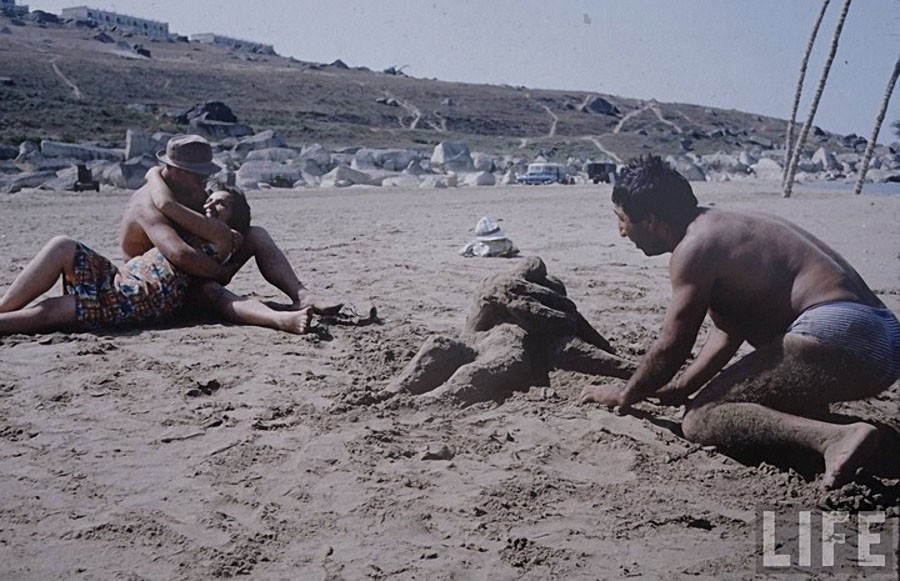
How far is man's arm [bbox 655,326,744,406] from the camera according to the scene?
379 centimetres

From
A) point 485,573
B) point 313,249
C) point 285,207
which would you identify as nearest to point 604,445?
point 485,573

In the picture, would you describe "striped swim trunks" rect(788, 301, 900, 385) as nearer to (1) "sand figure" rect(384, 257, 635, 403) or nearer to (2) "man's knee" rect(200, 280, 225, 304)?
(1) "sand figure" rect(384, 257, 635, 403)

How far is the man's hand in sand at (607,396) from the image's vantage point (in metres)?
3.81

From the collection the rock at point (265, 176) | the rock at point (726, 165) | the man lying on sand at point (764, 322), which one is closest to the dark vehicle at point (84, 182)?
the rock at point (265, 176)

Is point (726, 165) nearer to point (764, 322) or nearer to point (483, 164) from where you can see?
point (483, 164)

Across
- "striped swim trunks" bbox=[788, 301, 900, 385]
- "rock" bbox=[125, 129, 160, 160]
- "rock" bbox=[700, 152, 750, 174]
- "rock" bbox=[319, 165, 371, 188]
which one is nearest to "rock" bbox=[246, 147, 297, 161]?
"rock" bbox=[125, 129, 160, 160]

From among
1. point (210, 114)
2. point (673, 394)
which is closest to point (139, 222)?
point (673, 394)

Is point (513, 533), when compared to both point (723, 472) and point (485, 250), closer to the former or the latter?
point (723, 472)

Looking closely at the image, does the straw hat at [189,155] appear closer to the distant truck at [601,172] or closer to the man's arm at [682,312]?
the man's arm at [682,312]

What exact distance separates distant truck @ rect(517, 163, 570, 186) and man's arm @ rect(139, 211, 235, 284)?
797 inches

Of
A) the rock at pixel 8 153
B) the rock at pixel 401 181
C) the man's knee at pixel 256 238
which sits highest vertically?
the man's knee at pixel 256 238

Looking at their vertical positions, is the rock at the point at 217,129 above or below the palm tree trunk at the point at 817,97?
below

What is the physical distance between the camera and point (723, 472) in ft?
10.8

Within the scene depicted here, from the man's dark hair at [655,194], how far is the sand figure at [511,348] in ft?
3.31
